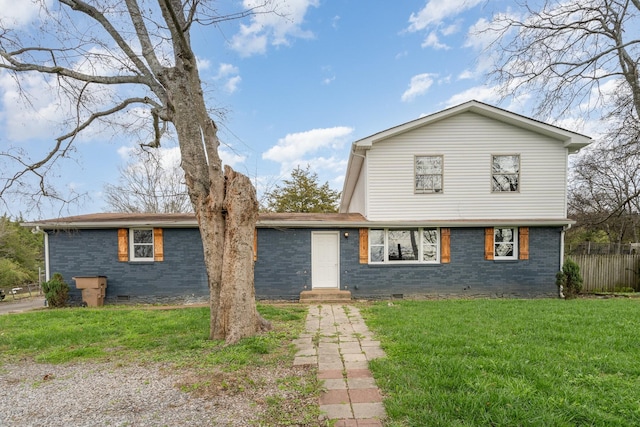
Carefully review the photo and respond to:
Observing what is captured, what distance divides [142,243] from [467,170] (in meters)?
10.9

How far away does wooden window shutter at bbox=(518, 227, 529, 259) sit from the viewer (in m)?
9.40

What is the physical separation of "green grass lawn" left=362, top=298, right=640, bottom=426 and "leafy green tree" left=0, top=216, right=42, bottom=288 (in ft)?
80.2

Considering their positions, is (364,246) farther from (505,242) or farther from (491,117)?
(491,117)

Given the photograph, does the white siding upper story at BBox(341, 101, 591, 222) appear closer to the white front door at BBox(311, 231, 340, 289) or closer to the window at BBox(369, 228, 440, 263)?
the window at BBox(369, 228, 440, 263)

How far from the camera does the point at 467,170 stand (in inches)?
378

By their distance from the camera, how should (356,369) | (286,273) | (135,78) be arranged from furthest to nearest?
(286,273) < (135,78) < (356,369)

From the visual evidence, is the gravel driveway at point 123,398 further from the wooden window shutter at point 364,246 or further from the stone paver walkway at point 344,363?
the wooden window shutter at point 364,246

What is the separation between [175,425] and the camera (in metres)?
2.47

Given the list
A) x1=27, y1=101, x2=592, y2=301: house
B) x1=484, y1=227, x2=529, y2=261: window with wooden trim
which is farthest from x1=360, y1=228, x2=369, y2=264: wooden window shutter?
x1=484, y1=227, x2=529, y2=261: window with wooden trim

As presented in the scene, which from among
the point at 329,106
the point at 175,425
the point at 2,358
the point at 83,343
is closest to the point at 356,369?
the point at 175,425

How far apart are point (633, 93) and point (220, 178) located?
14.2 meters

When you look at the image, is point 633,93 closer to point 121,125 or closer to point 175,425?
point 175,425

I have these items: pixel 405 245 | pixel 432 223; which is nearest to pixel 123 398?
pixel 405 245

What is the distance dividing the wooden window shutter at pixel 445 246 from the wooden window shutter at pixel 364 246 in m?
2.41
